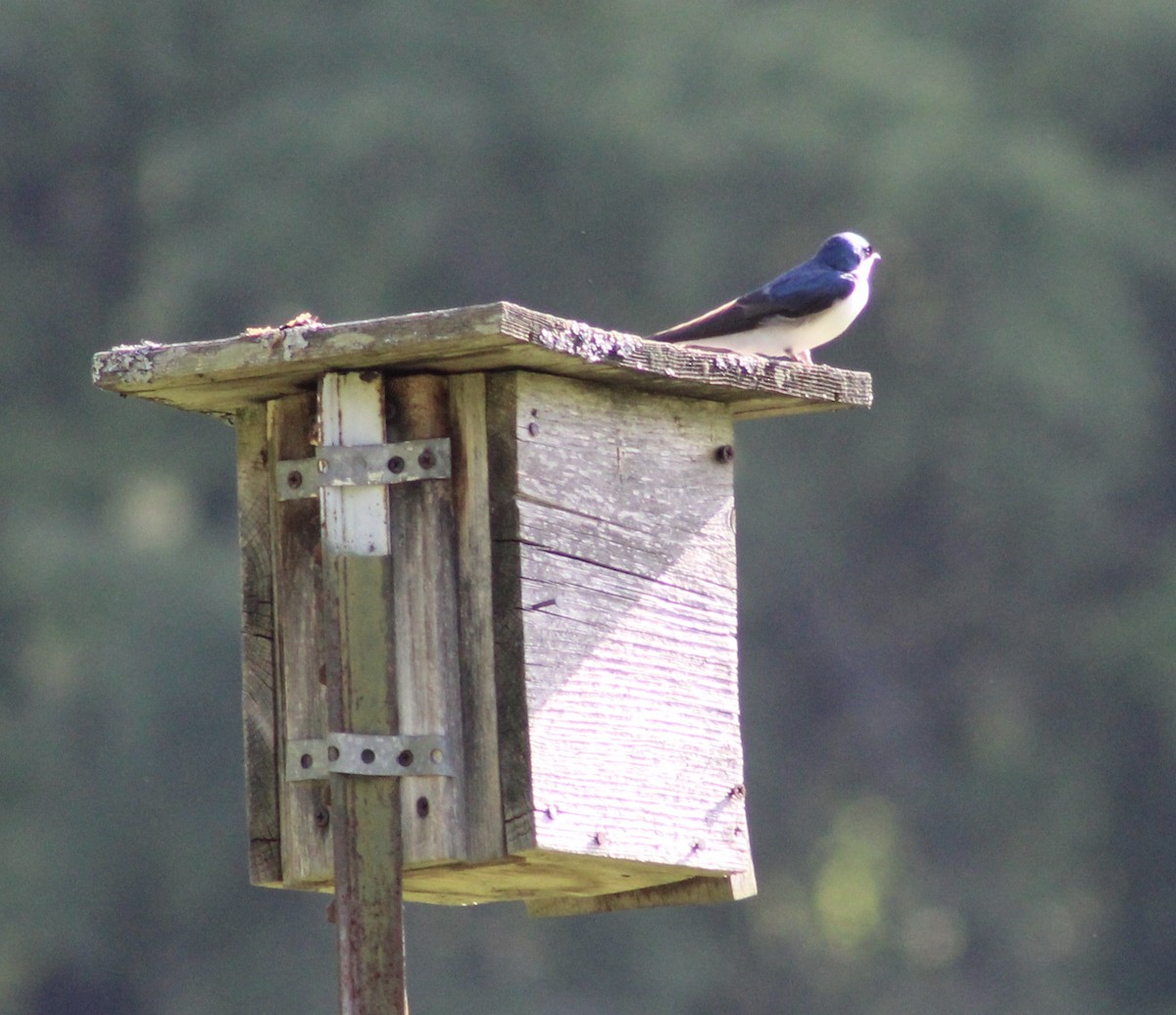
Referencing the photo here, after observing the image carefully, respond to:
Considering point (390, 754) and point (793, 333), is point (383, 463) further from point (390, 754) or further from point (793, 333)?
point (793, 333)

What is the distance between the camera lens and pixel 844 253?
18.1 ft

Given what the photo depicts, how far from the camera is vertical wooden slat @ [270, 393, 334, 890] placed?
3.84 metres

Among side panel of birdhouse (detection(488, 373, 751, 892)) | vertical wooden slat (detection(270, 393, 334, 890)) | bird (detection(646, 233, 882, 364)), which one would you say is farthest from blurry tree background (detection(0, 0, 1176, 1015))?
vertical wooden slat (detection(270, 393, 334, 890))

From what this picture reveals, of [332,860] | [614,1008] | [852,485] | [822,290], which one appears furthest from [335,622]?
[852,485]

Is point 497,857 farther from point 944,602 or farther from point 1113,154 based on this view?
point 1113,154

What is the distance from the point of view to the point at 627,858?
3877 millimetres

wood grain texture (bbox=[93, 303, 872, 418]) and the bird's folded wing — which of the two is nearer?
wood grain texture (bbox=[93, 303, 872, 418])

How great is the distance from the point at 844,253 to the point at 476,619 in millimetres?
2044

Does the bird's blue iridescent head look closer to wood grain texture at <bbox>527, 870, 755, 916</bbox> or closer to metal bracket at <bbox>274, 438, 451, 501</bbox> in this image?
wood grain texture at <bbox>527, 870, 755, 916</bbox>

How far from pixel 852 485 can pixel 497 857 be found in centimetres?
1087

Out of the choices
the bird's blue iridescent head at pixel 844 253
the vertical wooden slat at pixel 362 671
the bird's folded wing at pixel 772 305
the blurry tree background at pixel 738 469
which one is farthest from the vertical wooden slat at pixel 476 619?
the blurry tree background at pixel 738 469

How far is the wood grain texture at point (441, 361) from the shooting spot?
11.8 feet

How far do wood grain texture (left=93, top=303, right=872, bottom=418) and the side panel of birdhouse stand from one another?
77mm

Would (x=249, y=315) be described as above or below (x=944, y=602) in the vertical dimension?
above
